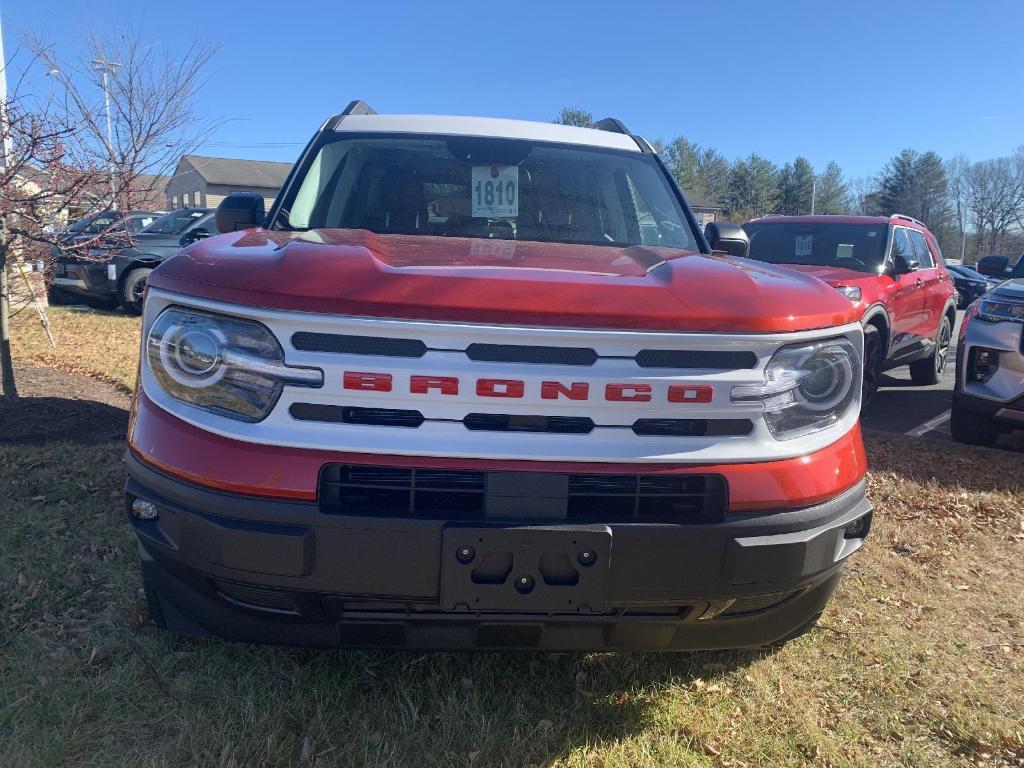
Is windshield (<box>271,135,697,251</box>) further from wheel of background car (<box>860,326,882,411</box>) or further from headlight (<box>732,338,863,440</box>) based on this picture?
wheel of background car (<box>860,326,882,411</box>)

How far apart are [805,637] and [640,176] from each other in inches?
83.3

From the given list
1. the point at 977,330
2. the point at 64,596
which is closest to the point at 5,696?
the point at 64,596

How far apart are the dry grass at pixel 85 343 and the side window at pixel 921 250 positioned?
26.1 feet

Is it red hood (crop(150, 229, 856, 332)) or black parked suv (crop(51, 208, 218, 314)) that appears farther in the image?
black parked suv (crop(51, 208, 218, 314))

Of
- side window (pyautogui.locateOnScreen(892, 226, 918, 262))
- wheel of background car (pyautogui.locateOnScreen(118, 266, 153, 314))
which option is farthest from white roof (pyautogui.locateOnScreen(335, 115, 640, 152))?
wheel of background car (pyautogui.locateOnScreen(118, 266, 153, 314))

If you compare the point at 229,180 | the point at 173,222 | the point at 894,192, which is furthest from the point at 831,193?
the point at 173,222

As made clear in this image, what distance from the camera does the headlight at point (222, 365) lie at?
1890 millimetres

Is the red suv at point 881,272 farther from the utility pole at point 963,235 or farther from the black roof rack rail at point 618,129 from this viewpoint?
the utility pole at point 963,235

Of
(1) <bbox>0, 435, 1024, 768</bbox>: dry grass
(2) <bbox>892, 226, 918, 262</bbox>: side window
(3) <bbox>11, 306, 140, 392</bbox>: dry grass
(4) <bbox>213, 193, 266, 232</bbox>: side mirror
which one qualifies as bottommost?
(1) <bbox>0, 435, 1024, 768</bbox>: dry grass

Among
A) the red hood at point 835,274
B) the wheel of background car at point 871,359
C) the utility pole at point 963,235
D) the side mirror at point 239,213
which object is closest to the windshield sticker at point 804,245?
the red hood at point 835,274

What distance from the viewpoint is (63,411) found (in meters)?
5.77

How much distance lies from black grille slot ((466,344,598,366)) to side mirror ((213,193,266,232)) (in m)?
1.94

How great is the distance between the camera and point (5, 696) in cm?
241

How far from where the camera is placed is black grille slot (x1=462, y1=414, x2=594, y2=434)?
189 cm
